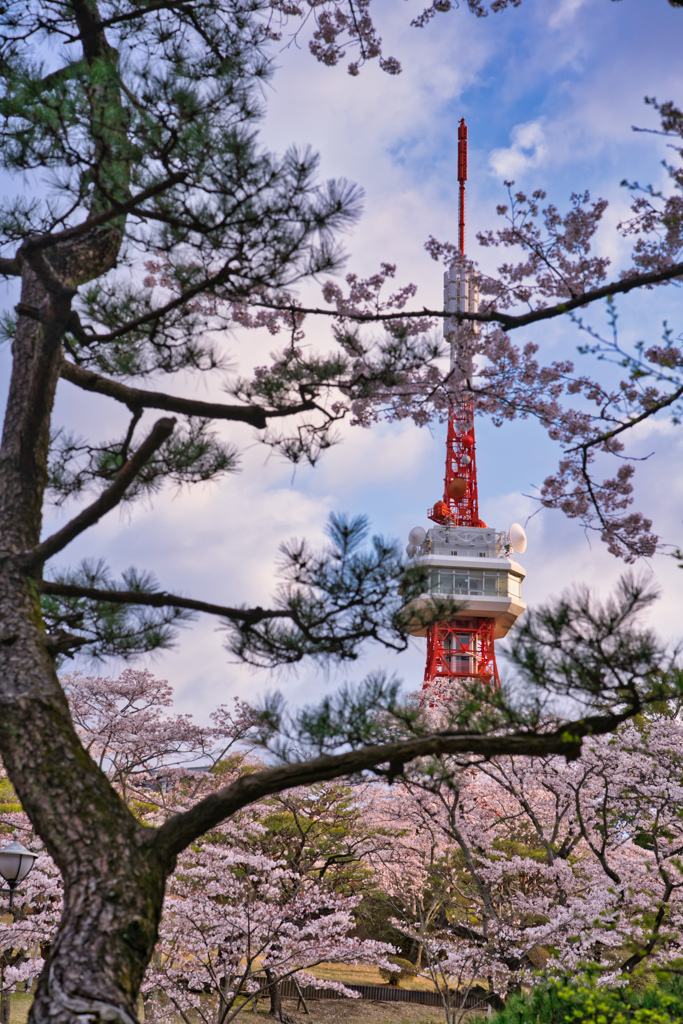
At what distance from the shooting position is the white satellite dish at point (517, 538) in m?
31.4

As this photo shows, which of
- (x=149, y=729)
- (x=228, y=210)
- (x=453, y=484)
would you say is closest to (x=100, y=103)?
→ (x=228, y=210)

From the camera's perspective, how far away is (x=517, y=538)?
104ft

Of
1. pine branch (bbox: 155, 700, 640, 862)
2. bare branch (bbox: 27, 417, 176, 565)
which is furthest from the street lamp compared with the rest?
pine branch (bbox: 155, 700, 640, 862)

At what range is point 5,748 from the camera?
3309 millimetres

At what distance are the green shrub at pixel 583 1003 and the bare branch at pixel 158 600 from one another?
3.31 m

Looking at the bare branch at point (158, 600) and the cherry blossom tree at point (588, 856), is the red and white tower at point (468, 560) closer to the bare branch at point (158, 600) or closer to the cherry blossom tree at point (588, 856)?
the cherry blossom tree at point (588, 856)

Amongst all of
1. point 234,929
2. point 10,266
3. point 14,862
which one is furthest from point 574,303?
point 234,929

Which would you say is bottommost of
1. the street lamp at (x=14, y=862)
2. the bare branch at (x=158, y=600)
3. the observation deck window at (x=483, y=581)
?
the street lamp at (x=14, y=862)

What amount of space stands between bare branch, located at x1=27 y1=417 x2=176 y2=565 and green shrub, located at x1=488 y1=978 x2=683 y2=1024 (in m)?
4.23

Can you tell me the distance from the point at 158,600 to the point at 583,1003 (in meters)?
4.53

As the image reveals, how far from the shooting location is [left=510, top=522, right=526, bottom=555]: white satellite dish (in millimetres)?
31406

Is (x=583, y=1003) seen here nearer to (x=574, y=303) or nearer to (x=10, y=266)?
(x=574, y=303)

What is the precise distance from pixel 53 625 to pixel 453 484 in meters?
30.1

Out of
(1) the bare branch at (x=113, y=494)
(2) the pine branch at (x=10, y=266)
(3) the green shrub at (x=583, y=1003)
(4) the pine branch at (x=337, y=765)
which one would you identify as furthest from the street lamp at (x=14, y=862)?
(2) the pine branch at (x=10, y=266)
